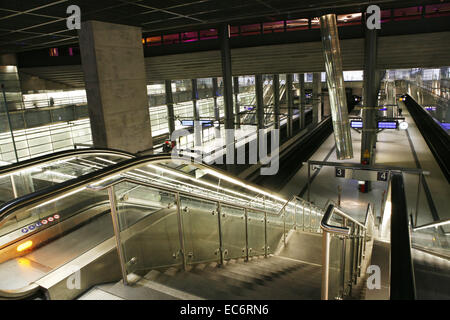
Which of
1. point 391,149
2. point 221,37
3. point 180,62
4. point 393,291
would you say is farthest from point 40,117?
point 391,149

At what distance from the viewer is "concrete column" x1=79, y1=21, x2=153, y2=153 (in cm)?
669

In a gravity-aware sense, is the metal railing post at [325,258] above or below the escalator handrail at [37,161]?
below

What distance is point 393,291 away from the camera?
126 cm

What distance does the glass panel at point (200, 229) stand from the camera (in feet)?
12.0

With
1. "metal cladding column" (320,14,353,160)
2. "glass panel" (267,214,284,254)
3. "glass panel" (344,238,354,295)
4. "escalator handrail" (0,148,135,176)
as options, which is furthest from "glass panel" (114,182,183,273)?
"metal cladding column" (320,14,353,160)

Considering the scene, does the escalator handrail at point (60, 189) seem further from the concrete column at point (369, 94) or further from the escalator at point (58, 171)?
the concrete column at point (369, 94)

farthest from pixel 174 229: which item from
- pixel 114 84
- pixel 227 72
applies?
pixel 227 72

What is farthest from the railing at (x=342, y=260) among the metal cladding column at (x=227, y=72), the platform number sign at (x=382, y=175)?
the metal cladding column at (x=227, y=72)

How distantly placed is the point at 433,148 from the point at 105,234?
2201cm

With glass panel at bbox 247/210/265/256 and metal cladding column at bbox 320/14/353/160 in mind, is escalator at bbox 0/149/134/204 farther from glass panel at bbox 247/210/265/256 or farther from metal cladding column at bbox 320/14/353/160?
metal cladding column at bbox 320/14/353/160

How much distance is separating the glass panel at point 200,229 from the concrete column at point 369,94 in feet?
33.4

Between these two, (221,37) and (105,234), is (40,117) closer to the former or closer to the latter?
(221,37)

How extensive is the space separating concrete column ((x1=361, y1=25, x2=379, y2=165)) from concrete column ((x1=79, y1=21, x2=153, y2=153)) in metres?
8.35

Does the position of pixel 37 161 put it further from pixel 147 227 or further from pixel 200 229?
pixel 200 229
